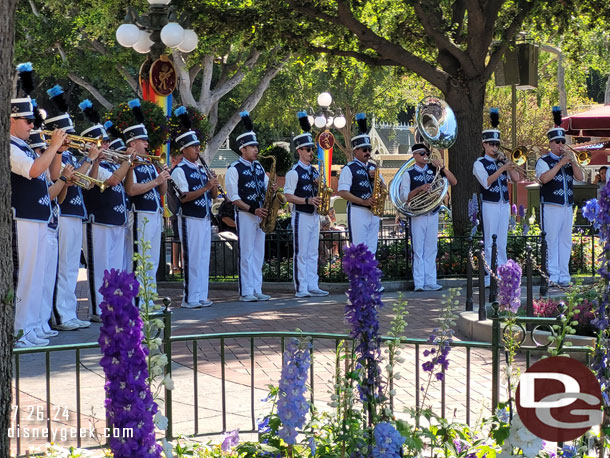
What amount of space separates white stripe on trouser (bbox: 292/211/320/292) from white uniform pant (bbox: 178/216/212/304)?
1395 mm

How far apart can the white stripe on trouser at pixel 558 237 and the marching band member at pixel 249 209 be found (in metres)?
3.85

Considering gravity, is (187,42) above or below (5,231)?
above

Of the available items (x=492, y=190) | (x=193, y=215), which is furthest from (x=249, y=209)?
(x=492, y=190)

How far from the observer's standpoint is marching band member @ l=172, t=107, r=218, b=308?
37.3 feet

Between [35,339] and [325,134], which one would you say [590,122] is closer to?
[325,134]

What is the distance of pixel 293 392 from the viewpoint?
406 cm

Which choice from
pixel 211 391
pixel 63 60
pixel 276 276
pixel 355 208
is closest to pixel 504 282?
pixel 211 391

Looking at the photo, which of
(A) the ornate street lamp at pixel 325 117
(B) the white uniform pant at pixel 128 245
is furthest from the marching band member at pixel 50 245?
(A) the ornate street lamp at pixel 325 117

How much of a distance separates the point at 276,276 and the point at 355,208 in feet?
6.03

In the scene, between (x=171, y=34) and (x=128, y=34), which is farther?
(x=128, y=34)

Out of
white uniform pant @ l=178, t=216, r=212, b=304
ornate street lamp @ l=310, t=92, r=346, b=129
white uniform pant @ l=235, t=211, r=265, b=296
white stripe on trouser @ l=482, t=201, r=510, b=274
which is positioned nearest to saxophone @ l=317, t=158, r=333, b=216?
white uniform pant @ l=235, t=211, r=265, b=296

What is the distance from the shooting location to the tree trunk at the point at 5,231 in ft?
12.5

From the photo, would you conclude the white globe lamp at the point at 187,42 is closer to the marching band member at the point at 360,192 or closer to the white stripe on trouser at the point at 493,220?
the marching band member at the point at 360,192

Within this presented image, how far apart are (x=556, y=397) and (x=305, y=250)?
884cm
